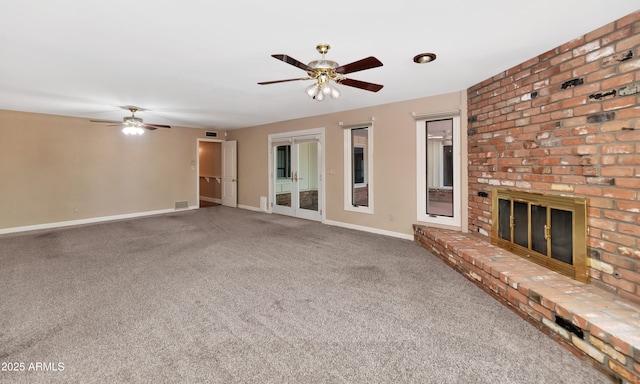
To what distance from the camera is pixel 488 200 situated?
371 cm

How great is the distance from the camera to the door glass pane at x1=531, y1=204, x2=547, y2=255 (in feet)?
9.53

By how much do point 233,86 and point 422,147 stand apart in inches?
118

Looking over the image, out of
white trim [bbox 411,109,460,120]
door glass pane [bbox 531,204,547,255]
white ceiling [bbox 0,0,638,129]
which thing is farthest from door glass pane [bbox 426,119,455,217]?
door glass pane [bbox 531,204,547,255]

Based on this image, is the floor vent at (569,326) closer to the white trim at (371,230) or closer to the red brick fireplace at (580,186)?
the red brick fireplace at (580,186)

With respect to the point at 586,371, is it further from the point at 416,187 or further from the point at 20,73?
the point at 20,73

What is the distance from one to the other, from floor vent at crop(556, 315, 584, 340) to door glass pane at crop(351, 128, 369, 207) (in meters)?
3.59

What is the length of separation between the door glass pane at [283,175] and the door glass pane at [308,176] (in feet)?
1.29

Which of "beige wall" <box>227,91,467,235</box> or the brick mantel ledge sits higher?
"beige wall" <box>227,91,467,235</box>

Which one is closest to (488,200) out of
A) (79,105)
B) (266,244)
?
(266,244)

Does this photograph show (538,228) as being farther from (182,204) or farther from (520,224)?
(182,204)

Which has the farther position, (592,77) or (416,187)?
(416,187)

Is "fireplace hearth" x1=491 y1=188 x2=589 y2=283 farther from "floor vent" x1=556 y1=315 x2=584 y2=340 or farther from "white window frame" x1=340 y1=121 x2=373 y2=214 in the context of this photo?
"white window frame" x1=340 y1=121 x2=373 y2=214

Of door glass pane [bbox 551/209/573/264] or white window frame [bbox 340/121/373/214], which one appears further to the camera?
white window frame [bbox 340/121/373/214]

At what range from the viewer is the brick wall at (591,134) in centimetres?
213
